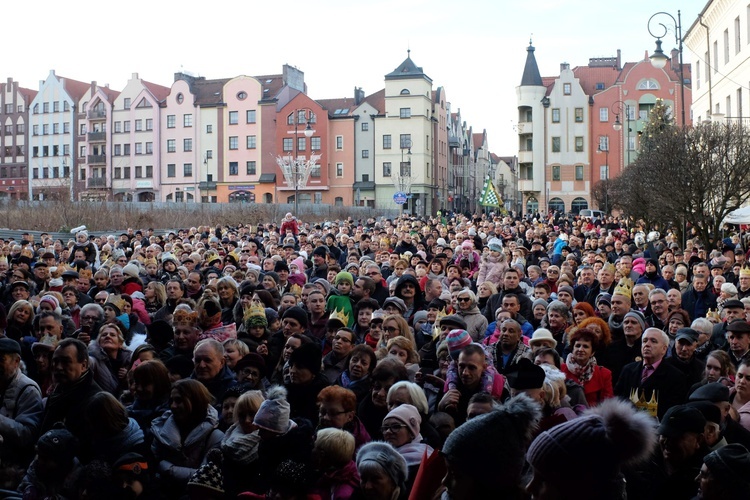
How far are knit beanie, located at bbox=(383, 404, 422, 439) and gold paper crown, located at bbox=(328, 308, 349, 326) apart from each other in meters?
3.77

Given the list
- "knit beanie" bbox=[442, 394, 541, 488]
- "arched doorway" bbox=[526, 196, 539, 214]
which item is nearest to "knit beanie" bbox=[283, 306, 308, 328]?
"knit beanie" bbox=[442, 394, 541, 488]

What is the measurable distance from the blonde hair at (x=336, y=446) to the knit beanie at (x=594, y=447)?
7.46 ft

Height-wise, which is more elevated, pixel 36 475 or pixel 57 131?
pixel 57 131

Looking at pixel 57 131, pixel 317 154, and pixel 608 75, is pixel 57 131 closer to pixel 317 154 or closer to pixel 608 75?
pixel 317 154

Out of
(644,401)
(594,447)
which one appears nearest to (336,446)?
(594,447)

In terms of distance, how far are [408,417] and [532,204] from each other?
84.4 meters

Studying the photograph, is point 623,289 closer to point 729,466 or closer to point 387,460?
point 729,466

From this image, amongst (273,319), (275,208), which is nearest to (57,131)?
(275,208)

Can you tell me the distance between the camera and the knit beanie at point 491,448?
288cm

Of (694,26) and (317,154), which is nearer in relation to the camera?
(694,26)

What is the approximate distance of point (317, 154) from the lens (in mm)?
84062

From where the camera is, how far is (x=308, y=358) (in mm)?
6516

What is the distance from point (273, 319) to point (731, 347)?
16.4 ft

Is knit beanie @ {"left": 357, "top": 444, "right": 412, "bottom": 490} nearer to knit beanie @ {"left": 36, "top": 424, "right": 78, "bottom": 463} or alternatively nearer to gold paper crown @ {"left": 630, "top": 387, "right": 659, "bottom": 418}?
knit beanie @ {"left": 36, "top": 424, "right": 78, "bottom": 463}
